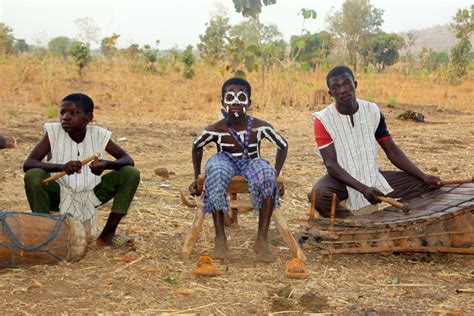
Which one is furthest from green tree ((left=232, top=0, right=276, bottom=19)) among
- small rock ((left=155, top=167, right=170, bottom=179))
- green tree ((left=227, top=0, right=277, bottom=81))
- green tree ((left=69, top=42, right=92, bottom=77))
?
small rock ((left=155, top=167, right=170, bottom=179))

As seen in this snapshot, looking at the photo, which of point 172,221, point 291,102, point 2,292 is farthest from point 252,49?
point 2,292

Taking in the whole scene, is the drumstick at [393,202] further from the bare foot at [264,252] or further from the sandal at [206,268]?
the sandal at [206,268]

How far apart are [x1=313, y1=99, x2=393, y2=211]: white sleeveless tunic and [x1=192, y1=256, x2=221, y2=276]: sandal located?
1169 mm

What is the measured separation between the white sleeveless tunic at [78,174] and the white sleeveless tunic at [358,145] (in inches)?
60.0

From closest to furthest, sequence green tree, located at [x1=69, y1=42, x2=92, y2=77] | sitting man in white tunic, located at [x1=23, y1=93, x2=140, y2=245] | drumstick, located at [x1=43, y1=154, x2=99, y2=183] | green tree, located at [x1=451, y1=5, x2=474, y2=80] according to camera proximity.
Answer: drumstick, located at [x1=43, y1=154, x2=99, y2=183] → sitting man in white tunic, located at [x1=23, y1=93, x2=140, y2=245] → green tree, located at [x1=69, y1=42, x2=92, y2=77] → green tree, located at [x1=451, y1=5, x2=474, y2=80]

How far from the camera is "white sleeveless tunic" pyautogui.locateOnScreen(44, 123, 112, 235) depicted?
12.5ft

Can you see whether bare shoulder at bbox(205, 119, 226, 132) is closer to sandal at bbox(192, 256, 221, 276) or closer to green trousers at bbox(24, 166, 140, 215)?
green trousers at bbox(24, 166, 140, 215)

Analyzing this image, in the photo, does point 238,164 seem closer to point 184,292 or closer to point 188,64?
point 184,292

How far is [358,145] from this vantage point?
13.5 feet

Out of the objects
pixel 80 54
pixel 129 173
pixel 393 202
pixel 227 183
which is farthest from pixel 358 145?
pixel 80 54

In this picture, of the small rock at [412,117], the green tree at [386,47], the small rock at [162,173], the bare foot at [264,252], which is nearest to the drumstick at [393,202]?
the bare foot at [264,252]

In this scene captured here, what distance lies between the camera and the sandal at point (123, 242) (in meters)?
3.83

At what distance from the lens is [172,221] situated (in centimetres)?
457

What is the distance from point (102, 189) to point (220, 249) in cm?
89
